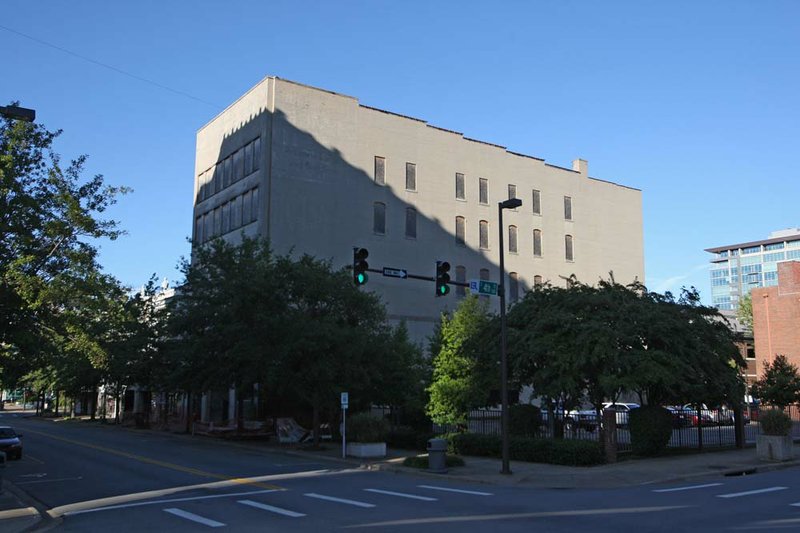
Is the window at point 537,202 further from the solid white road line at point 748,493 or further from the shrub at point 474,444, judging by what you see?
the solid white road line at point 748,493

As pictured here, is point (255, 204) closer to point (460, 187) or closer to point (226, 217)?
point (226, 217)

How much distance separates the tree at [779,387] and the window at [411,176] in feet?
105

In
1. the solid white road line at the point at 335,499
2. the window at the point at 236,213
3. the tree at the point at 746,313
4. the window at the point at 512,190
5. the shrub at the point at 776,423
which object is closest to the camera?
the solid white road line at the point at 335,499

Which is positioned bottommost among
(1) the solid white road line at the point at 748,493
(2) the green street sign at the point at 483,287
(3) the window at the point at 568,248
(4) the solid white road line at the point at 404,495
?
(4) the solid white road line at the point at 404,495

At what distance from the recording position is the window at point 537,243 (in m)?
65.1

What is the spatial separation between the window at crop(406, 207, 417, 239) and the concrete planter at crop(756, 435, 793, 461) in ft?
118

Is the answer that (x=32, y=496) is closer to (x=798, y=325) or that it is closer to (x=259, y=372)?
(x=259, y=372)

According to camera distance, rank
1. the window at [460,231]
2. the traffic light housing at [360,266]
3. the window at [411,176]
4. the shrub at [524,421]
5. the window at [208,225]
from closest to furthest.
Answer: the traffic light housing at [360,266] → the shrub at [524,421] → the window at [208,225] → the window at [411,176] → the window at [460,231]

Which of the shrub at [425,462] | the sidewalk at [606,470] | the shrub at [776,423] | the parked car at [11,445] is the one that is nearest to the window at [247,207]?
the parked car at [11,445]

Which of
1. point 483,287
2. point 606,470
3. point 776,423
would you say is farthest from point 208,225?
point 776,423

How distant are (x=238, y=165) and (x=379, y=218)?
1173 cm

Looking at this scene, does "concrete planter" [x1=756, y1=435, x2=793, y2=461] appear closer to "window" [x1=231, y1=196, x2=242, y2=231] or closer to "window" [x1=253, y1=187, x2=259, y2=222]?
"window" [x1=253, y1=187, x2=259, y2=222]

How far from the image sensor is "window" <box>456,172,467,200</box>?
60.4m

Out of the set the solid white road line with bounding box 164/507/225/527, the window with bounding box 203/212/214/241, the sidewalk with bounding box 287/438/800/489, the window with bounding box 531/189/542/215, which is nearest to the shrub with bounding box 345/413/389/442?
the sidewalk with bounding box 287/438/800/489
